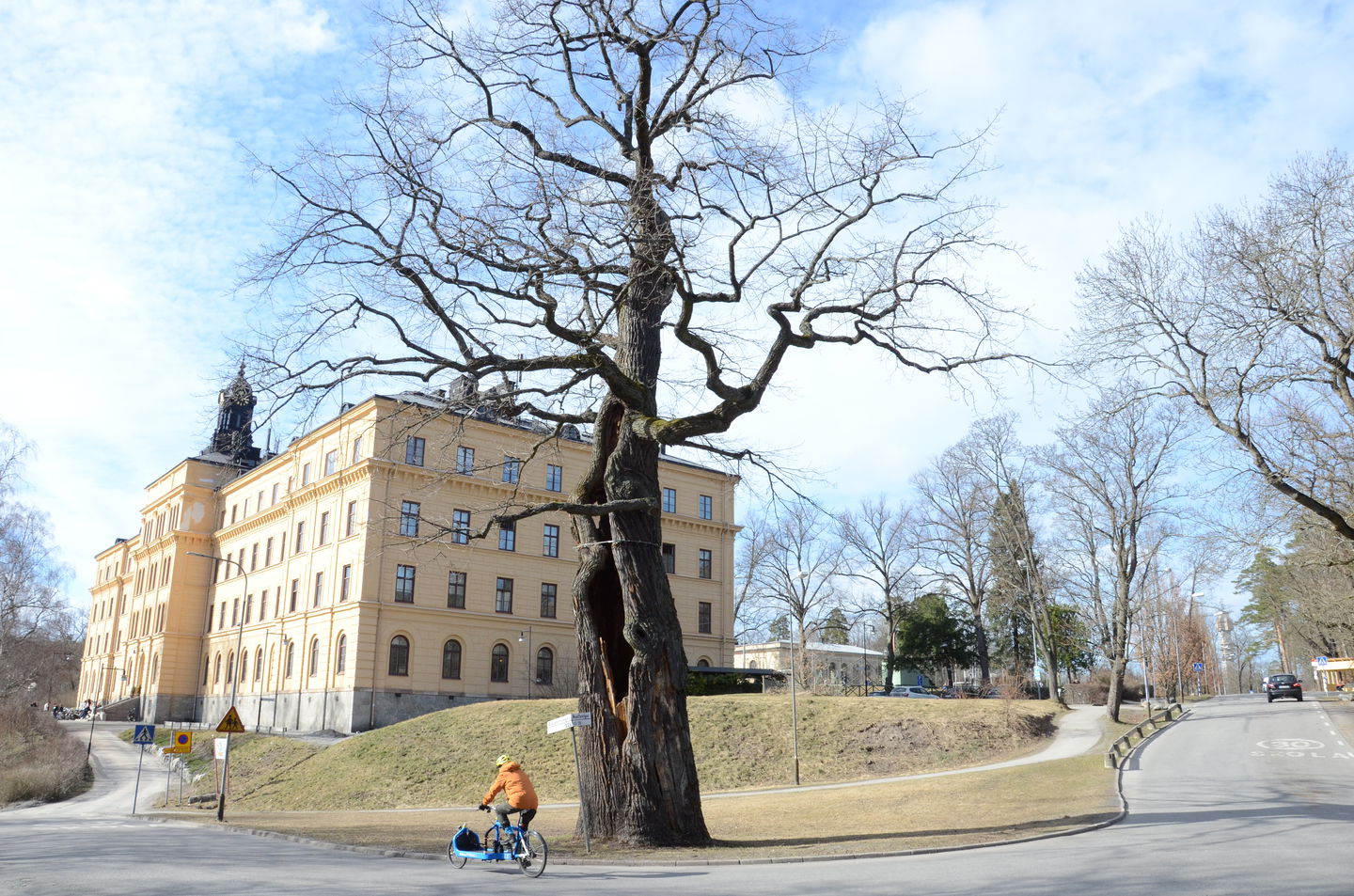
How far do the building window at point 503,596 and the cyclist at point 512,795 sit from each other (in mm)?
38856

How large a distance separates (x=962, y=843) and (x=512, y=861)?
6781mm

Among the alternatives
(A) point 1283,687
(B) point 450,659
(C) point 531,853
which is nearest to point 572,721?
(C) point 531,853

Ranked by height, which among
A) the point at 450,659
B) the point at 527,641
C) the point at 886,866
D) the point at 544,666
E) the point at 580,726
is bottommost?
the point at 886,866

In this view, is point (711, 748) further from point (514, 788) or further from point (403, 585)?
point (403, 585)

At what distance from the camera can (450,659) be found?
4938cm

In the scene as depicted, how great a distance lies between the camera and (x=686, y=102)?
634 inches

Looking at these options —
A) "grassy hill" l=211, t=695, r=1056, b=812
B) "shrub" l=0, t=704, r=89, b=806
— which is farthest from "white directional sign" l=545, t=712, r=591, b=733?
"shrub" l=0, t=704, r=89, b=806

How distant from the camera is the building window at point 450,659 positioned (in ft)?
161

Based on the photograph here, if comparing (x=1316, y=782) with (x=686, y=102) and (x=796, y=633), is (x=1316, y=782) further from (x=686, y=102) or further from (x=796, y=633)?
(x=796, y=633)

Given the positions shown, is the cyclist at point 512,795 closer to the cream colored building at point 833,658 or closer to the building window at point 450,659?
the building window at point 450,659

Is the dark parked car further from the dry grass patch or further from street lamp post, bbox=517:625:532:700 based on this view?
street lamp post, bbox=517:625:532:700

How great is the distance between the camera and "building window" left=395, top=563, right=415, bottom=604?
1906 inches

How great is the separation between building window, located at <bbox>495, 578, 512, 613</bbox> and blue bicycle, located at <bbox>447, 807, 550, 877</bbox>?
1521 inches

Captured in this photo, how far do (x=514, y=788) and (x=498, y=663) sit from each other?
128 ft
